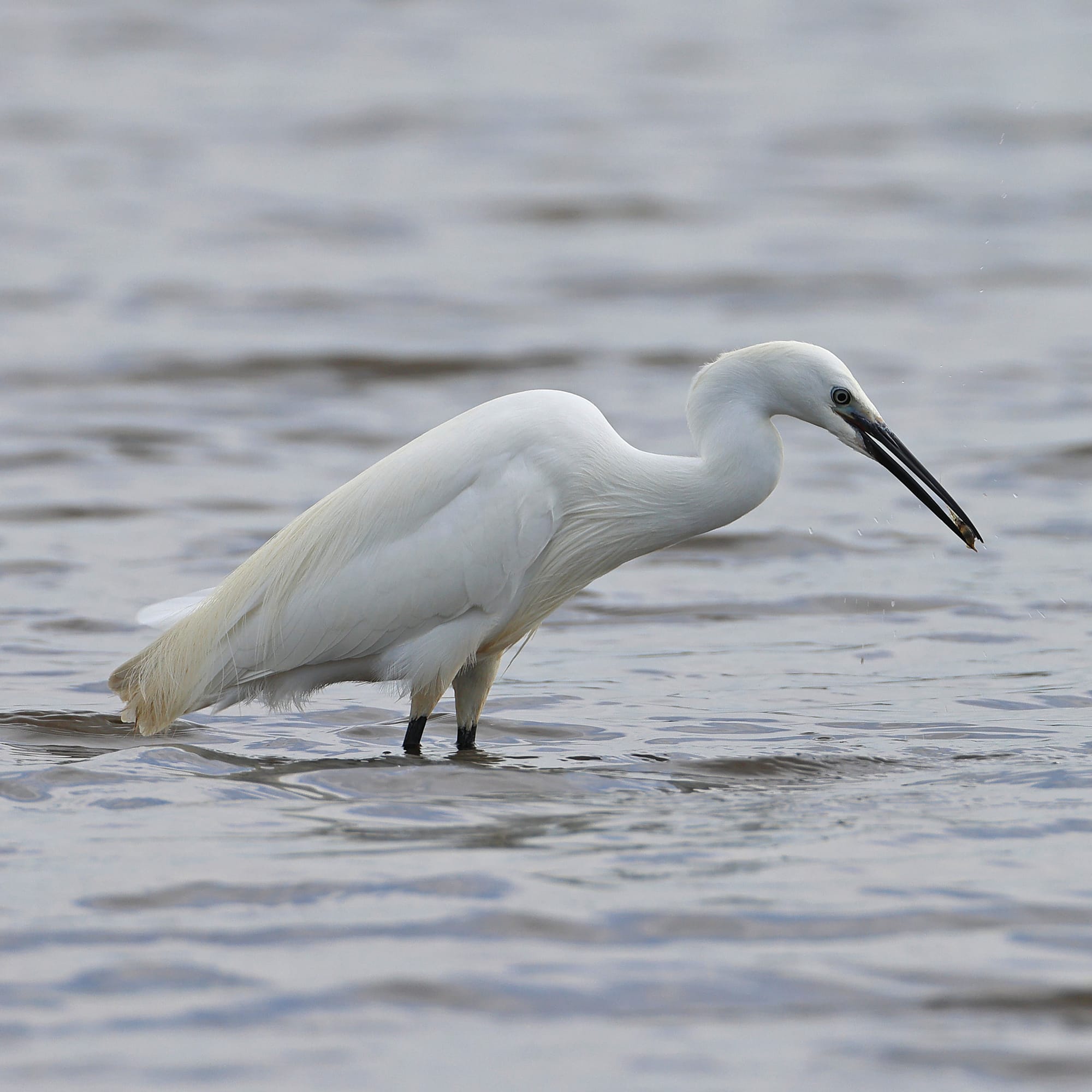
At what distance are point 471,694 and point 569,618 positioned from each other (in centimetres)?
196

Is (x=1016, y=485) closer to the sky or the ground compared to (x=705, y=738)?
closer to the sky

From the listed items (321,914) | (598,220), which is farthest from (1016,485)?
(598,220)

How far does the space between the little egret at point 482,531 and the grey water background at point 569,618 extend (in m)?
0.27

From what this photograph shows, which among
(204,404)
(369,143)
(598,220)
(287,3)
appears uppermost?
(287,3)

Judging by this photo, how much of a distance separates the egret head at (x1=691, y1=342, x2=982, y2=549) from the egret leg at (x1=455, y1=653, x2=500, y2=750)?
1.03 m

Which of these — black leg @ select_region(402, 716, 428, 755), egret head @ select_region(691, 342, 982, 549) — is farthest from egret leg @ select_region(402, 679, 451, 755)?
egret head @ select_region(691, 342, 982, 549)

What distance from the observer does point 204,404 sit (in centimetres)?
1122

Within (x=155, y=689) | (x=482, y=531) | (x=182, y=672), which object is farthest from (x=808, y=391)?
(x=155, y=689)

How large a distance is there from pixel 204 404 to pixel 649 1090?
8.52m

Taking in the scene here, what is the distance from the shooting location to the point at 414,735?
5.43 metres

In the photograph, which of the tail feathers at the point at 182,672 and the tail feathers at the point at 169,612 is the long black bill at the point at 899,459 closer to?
the tail feathers at the point at 182,672

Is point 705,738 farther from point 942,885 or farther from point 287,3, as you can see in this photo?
point 287,3

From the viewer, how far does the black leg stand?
5.40 m

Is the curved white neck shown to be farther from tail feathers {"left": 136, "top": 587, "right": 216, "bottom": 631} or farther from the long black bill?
tail feathers {"left": 136, "top": 587, "right": 216, "bottom": 631}
